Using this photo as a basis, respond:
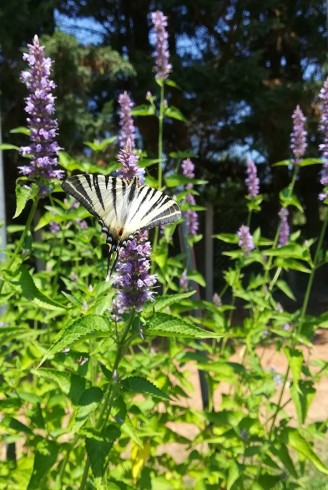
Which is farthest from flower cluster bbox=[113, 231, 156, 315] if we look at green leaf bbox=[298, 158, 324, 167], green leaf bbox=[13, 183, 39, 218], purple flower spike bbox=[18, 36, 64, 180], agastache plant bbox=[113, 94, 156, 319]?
green leaf bbox=[298, 158, 324, 167]

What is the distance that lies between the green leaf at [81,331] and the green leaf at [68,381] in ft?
0.98

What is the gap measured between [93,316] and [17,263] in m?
0.82

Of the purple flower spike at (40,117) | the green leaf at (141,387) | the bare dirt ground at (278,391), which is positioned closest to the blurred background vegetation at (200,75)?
the bare dirt ground at (278,391)

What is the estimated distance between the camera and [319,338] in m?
10.1

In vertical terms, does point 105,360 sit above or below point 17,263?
below

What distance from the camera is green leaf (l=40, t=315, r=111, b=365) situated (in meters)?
1.31

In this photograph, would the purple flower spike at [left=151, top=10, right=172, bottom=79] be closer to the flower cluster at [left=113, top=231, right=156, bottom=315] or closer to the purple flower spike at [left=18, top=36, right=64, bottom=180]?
the purple flower spike at [left=18, top=36, right=64, bottom=180]

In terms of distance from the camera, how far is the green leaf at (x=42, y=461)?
1.76 m

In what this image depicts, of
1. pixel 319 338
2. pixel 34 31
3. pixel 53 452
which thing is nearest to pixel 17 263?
pixel 53 452

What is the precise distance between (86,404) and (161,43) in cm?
235

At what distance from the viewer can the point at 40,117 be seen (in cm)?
216

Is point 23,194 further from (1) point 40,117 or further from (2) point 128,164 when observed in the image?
(2) point 128,164

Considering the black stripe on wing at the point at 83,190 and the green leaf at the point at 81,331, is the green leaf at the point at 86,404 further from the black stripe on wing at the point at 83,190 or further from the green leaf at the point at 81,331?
the black stripe on wing at the point at 83,190

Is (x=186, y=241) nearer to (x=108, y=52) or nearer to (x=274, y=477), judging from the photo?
(x=274, y=477)
